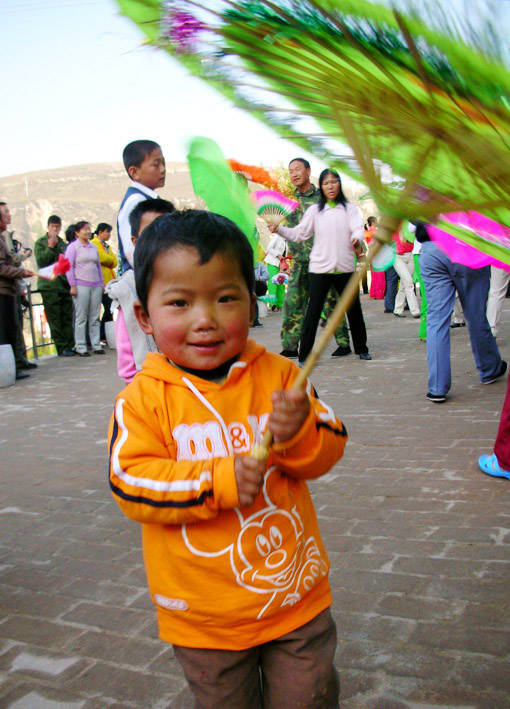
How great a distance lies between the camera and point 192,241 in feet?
5.15

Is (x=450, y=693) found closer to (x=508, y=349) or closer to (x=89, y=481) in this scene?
(x=89, y=481)

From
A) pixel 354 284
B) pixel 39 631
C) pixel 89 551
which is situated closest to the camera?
pixel 354 284

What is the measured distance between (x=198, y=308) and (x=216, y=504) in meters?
0.45

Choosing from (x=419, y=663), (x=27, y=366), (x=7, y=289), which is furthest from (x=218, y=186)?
(x=27, y=366)

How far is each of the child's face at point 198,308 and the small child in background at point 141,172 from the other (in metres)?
2.26

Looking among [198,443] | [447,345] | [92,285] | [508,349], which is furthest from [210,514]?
[92,285]

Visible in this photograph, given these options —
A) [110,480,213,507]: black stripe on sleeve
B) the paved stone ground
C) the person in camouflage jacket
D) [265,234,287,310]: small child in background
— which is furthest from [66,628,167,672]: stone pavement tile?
[265,234,287,310]: small child in background

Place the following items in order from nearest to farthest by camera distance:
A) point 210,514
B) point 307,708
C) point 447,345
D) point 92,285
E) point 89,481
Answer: point 210,514 → point 307,708 → point 89,481 → point 447,345 → point 92,285

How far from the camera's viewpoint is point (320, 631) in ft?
5.28

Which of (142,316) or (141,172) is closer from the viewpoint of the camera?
(142,316)

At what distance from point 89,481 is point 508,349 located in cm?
523

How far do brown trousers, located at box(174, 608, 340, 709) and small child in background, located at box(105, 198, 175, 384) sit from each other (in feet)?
6.85

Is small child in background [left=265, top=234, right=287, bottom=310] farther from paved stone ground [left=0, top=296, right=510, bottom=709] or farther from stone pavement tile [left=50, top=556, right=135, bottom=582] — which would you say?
stone pavement tile [left=50, top=556, right=135, bottom=582]

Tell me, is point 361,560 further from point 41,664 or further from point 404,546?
point 41,664
